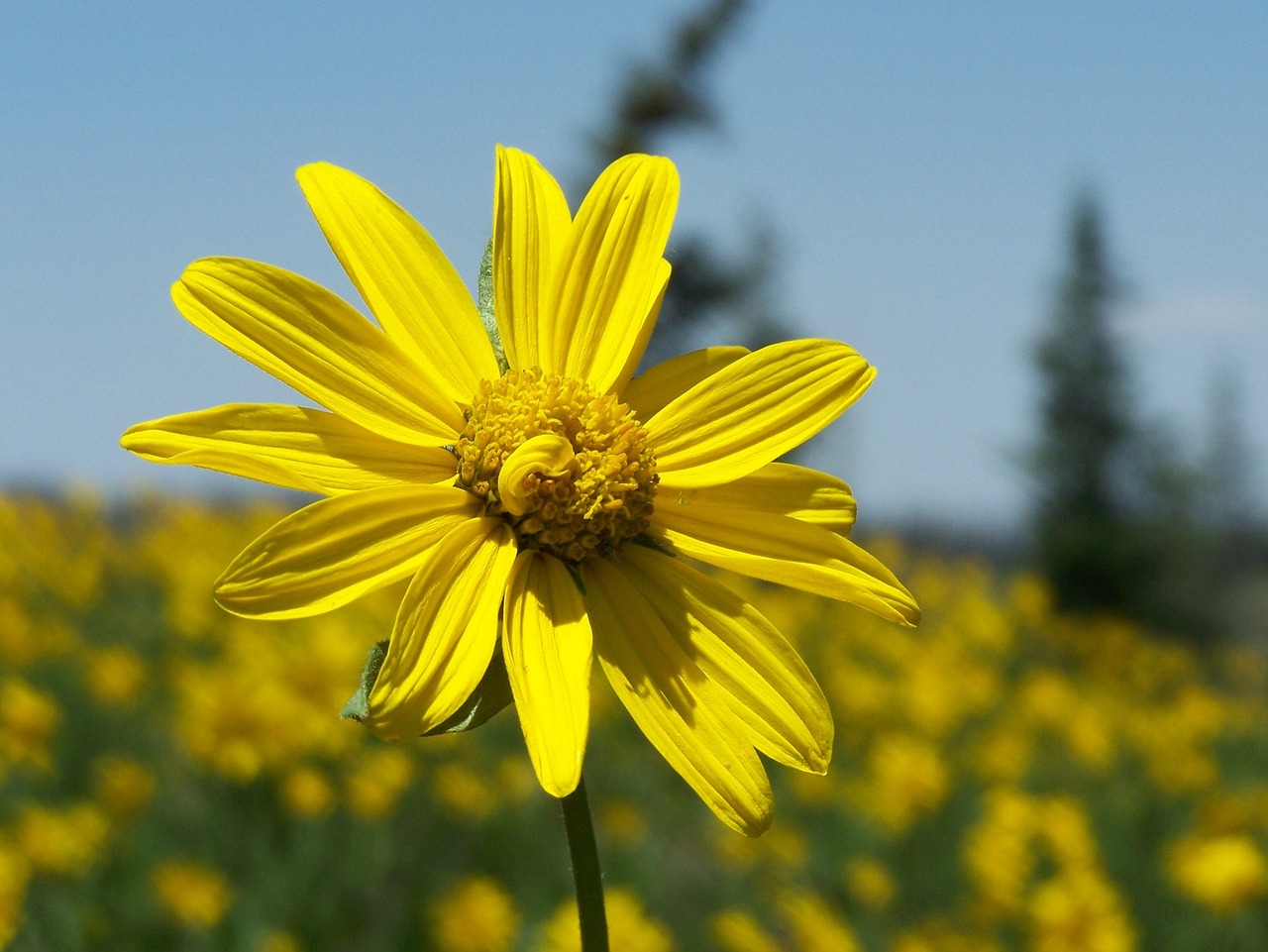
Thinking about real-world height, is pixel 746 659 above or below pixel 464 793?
above

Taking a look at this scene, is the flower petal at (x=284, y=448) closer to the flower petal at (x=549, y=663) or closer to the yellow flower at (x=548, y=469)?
the yellow flower at (x=548, y=469)

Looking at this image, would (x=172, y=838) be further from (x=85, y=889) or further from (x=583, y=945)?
(x=583, y=945)

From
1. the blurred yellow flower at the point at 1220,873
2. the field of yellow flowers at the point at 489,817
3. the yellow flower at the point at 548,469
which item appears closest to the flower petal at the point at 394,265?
the yellow flower at the point at 548,469

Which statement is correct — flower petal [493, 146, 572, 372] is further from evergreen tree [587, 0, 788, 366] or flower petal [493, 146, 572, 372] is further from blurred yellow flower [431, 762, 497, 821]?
evergreen tree [587, 0, 788, 366]

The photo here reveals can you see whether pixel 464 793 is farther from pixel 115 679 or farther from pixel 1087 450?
pixel 1087 450

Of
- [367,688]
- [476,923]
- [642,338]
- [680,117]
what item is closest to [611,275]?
[642,338]

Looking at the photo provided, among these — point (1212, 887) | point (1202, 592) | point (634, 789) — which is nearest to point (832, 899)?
point (634, 789)

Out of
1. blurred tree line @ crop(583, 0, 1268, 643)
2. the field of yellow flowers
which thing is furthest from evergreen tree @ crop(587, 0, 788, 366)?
the field of yellow flowers
